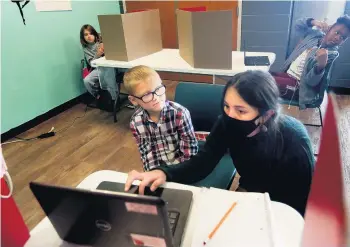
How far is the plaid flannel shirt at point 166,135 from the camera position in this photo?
53.3 inches

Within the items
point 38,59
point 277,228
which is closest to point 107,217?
point 277,228

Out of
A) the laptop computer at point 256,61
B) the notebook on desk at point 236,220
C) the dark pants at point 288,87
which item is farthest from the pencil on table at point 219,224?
the dark pants at point 288,87

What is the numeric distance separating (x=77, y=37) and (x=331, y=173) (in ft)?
12.5

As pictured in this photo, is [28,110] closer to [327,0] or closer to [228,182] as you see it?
[228,182]

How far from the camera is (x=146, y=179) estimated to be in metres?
0.92

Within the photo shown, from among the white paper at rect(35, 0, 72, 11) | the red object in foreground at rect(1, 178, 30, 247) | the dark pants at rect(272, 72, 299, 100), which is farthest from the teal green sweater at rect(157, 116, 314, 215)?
the white paper at rect(35, 0, 72, 11)

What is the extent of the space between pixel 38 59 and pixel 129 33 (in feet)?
4.24

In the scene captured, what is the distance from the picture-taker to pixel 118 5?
426 cm

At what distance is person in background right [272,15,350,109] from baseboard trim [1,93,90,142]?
2.45m

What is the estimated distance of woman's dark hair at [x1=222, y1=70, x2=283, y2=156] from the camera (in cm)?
102

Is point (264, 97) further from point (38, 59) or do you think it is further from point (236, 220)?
point (38, 59)

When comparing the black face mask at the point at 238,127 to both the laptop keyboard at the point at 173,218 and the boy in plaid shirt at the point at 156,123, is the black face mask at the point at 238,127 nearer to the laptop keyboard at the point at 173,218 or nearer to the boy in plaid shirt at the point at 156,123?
the boy in plaid shirt at the point at 156,123

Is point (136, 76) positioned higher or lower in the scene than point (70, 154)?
higher

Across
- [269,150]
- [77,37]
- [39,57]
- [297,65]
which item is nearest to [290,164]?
[269,150]
